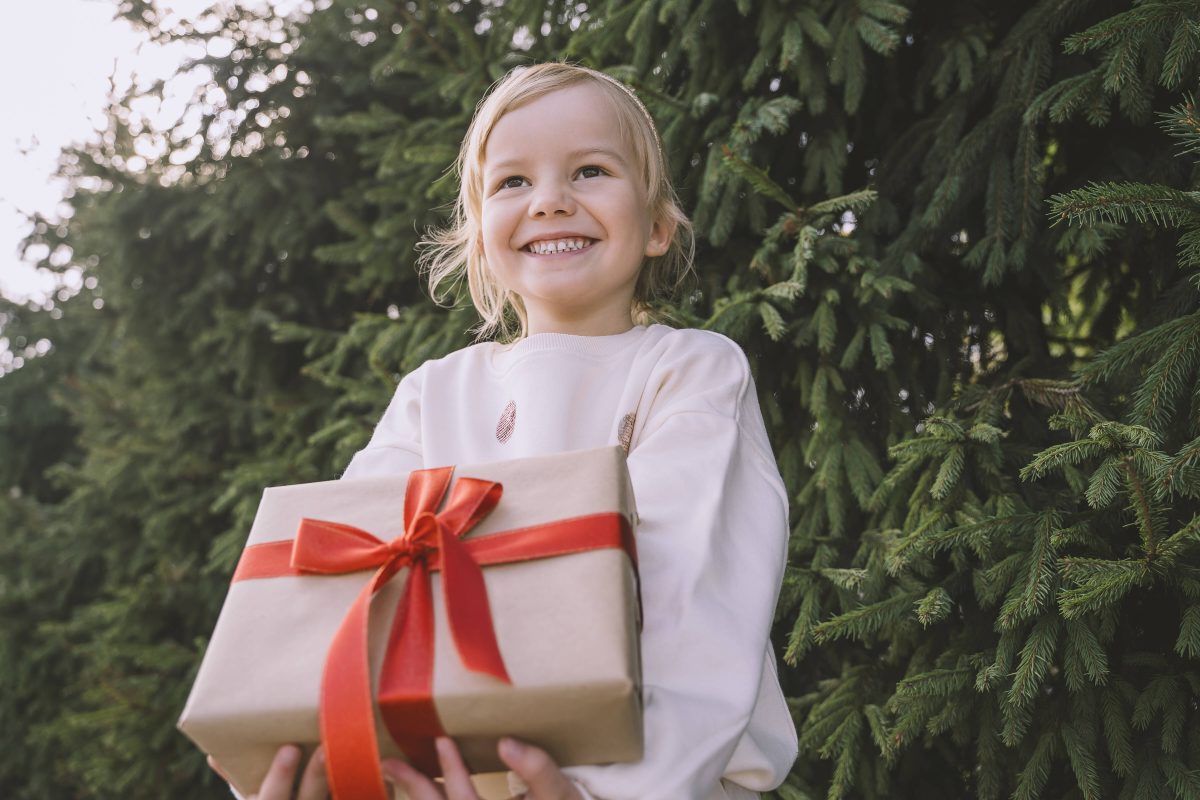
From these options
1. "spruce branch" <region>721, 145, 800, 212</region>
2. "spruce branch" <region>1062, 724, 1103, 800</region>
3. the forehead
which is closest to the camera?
the forehead

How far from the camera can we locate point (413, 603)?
42.0 inches

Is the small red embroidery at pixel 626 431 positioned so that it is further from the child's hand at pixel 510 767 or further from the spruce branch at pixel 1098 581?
the spruce branch at pixel 1098 581

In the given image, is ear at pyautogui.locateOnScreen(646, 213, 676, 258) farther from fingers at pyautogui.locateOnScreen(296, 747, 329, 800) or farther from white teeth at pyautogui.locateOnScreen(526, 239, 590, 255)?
fingers at pyautogui.locateOnScreen(296, 747, 329, 800)

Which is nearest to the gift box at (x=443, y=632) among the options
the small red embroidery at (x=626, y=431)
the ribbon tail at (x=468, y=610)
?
the ribbon tail at (x=468, y=610)

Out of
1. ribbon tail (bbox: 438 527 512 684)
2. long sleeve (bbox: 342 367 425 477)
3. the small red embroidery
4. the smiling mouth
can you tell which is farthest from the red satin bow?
the smiling mouth

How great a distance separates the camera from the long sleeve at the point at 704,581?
1.08 meters

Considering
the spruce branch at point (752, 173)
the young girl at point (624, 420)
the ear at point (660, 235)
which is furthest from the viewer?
the spruce branch at point (752, 173)

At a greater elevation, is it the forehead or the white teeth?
the forehead

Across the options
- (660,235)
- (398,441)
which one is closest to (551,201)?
(660,235)

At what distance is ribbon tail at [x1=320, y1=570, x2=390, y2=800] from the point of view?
102 cm

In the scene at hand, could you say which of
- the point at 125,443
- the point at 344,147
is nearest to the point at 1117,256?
the point at 344,147

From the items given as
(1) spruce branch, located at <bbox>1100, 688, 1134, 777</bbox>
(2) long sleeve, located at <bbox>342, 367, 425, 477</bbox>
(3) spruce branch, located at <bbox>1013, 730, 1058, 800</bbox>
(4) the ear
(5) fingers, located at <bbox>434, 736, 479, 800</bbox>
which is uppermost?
(4) the ear

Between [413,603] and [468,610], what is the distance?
80 millimetres

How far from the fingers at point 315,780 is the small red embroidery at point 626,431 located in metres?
0.61
